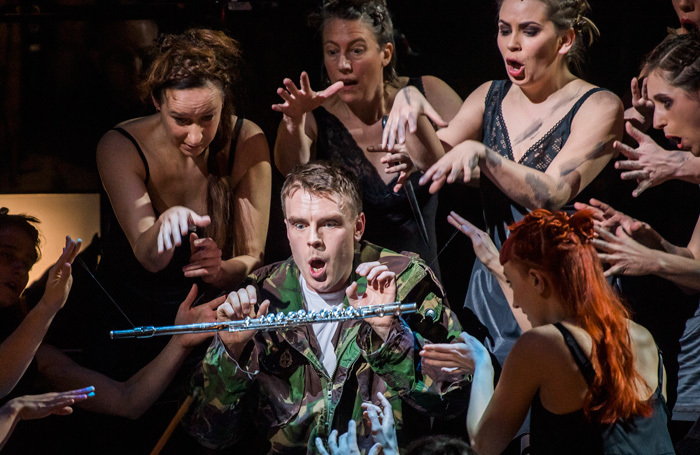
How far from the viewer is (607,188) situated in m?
3.67

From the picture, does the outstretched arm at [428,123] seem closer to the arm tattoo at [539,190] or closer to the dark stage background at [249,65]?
the dark stage background at [249,65]

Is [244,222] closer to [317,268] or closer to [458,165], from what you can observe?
[317,268]

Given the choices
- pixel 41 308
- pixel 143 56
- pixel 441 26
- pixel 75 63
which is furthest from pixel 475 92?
pixel 41 308

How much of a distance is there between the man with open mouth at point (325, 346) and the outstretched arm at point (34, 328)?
757mm

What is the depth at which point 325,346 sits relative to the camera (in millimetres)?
3518

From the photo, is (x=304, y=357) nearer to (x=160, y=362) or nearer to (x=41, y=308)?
(x=160, y=362)

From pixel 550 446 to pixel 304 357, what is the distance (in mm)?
1191

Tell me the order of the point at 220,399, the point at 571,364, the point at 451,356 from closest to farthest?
the point at 571,364
the point at 451,356
the point at 220,399

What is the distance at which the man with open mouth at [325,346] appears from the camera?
11.2ft

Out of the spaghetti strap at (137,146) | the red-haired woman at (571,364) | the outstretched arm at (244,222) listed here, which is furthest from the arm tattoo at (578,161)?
the spaghetti strap at (137,146)

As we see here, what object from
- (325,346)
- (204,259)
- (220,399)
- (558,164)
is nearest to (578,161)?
(558,164)

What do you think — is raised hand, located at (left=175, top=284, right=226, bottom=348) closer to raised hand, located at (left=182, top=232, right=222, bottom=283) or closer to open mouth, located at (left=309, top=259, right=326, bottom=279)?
raised hand, located at (left=182, top=232, right=222, bottom=283)

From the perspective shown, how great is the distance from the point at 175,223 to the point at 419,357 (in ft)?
4.36

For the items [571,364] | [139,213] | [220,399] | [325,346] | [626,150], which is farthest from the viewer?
[139,213]
